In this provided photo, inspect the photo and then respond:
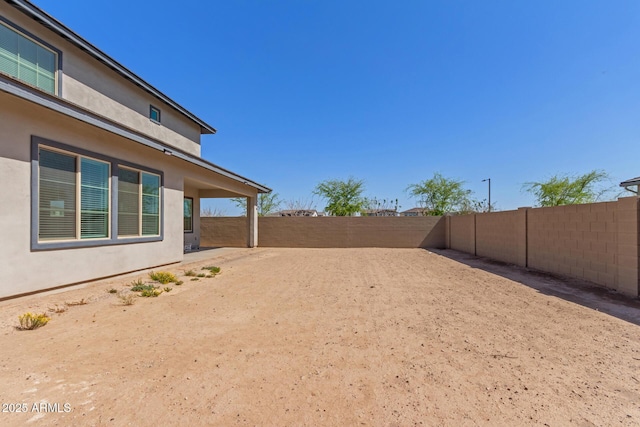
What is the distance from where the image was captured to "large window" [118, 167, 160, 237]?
7465 millimetres

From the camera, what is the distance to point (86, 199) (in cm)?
645

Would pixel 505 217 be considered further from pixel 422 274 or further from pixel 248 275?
pixel 248 275

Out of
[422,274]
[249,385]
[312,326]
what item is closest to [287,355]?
[249,385]

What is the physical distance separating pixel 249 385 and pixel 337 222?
1461 cm

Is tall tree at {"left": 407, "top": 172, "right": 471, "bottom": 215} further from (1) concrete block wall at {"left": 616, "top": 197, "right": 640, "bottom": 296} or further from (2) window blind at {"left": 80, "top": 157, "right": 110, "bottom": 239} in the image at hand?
(2) window blind at {"left": 80, "top": 157, "right": 110, "bottom": 239}

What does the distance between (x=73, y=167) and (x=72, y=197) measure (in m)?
0.64

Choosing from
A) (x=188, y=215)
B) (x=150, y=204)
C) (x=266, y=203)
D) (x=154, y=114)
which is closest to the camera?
(x=150, y=204)

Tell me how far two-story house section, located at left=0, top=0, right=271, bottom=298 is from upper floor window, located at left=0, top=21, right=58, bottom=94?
0.02 meters

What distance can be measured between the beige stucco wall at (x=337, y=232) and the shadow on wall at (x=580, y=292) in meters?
8.14

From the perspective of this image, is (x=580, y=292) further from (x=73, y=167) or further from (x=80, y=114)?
(x=73, y=167)

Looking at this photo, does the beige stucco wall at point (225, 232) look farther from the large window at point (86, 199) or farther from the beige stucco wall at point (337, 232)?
the large window at point (86, 199)

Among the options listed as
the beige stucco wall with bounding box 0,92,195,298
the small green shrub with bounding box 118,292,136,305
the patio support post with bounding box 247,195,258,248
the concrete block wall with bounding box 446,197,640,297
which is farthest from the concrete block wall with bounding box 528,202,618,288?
the patio support post with bounding box 247,195,258,248

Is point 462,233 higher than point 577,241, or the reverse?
point 577,241

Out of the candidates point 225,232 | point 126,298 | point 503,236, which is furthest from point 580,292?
point 225,232
